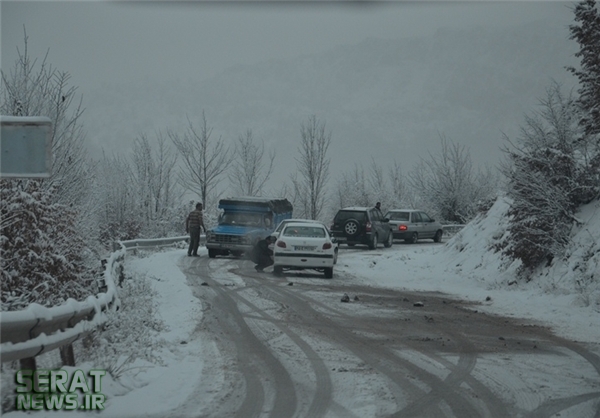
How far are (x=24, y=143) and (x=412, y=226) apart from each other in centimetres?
3637

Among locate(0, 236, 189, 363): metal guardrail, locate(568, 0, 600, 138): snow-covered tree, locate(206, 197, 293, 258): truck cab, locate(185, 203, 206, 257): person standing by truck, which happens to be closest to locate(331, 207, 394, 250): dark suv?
locate(206, 197, 293, 258): truck cab

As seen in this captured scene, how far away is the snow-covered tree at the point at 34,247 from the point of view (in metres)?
13.6

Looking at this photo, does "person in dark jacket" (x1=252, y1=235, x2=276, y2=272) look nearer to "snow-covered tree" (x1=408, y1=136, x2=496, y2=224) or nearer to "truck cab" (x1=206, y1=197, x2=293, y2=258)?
"truck cab" (x1=206, y1=197, x2=293, y2=258)

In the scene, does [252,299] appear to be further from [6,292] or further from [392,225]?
[392,225]

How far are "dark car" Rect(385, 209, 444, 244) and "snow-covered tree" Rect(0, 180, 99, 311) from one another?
27.5 m

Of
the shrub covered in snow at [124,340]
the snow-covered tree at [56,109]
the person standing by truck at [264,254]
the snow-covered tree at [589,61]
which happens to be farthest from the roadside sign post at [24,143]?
the person standing by truck at [264,254]

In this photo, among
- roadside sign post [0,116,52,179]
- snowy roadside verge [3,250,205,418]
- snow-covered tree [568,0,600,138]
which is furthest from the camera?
snow-covered tree [568,0,600,138]

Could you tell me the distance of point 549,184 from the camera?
18688mm

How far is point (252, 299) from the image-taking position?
16250 millimetres

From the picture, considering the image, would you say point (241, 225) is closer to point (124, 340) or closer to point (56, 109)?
point (56, 109)

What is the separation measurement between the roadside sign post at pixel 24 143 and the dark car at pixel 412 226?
35046 mm

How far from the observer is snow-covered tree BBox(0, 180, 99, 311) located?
1359cm

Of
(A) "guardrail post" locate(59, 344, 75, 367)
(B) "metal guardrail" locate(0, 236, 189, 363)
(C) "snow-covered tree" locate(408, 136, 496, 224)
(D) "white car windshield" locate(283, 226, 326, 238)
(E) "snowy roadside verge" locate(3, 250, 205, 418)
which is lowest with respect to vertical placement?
(E) "snowy roadside verge" locate(3, 250, 205, 418)

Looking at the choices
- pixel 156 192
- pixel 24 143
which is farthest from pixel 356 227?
pixel 24 143
